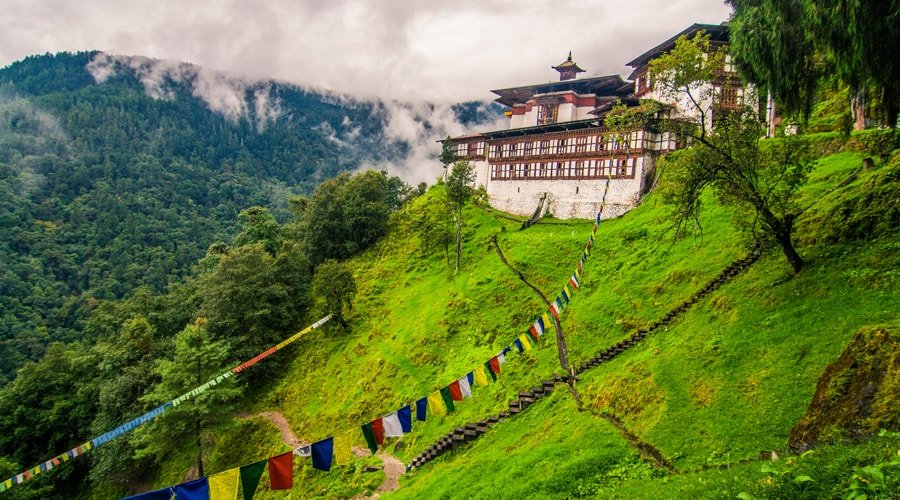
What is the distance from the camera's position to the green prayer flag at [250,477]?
1456cm

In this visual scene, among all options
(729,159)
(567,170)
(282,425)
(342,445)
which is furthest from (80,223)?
(729,159)

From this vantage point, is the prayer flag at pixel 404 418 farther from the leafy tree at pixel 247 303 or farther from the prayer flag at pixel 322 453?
the leafy tree at pixel 247 303

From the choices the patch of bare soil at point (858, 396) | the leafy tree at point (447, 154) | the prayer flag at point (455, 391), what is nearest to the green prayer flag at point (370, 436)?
the prayer flag at point (455, 391)

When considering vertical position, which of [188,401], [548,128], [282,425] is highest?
[548,128]

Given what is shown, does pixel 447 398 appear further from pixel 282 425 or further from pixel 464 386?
pixel 282 425

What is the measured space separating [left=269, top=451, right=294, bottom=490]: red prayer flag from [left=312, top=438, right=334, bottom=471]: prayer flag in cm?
104

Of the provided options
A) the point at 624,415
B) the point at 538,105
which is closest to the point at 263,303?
the point at 624,415

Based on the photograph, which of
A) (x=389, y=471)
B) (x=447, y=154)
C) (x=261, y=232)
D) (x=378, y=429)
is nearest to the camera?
(x=378, y=429)

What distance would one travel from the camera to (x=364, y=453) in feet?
111

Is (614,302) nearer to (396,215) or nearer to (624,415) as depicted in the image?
(624,415)

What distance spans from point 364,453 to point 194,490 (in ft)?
66.4

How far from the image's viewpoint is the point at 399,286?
59.7 meters

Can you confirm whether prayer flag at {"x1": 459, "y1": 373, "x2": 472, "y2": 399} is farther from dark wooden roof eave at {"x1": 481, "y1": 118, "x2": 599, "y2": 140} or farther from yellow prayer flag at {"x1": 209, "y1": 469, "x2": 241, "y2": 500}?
dark wooden roof eave at {"x1": 481, "y1": 118, "x2": 599, "y2": 140}

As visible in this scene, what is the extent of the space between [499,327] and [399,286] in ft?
71.6
